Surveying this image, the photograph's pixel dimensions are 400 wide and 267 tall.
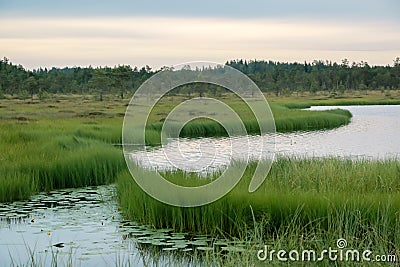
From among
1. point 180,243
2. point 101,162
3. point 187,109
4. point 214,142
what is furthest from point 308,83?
point 180,243

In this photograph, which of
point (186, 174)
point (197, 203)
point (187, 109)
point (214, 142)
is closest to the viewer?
point (197, 203)

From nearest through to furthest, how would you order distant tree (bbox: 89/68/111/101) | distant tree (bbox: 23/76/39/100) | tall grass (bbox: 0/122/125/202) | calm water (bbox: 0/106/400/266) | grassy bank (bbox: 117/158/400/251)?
1. grassy bank (bbox: 117/158/400/251)
2. calm water (bbox: 0/106/400/266)
3. tall grass (bbox: 0/122/125/202)
4. distant tree (bbox: 23/76/39/100)
5. distant tree (bbox: 89/68/111/101)

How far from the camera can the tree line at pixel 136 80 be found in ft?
188

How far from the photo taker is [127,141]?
24.1 meters

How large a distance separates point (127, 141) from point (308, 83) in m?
60.6

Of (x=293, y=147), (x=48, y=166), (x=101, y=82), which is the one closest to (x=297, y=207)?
(x=48, y=166)

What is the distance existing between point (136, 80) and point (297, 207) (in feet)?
189

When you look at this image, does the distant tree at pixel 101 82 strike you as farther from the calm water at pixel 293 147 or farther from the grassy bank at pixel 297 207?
the grassy bank at pixel 297 207

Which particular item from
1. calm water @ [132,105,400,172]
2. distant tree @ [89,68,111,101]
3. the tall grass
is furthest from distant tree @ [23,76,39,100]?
the tall grass

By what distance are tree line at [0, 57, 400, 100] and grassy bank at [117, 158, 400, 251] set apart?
38.7m

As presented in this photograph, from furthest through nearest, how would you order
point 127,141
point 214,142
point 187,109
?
point 187,109 → point 214,142 → point 127,141

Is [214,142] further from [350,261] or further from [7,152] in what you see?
[350,261]

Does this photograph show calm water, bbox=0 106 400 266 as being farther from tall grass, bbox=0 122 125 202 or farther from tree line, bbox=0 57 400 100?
tree line, bbox=0 57 400 100

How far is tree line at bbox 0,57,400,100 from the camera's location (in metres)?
57.2
